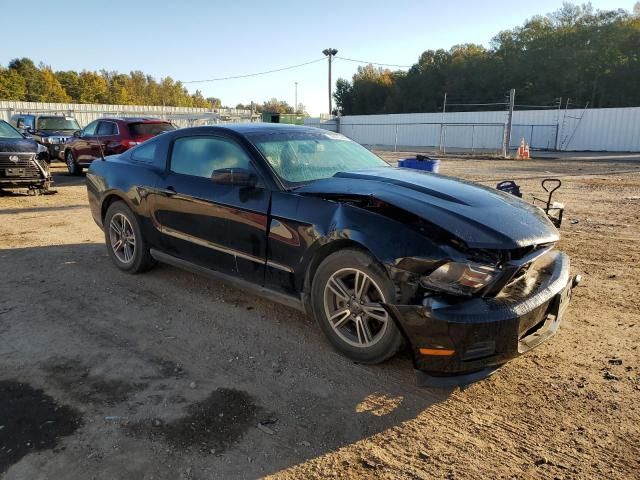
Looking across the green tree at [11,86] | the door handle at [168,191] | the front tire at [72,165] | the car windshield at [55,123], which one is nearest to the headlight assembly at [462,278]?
the door handle at [168,191]

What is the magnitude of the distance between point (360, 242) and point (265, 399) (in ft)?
3.66

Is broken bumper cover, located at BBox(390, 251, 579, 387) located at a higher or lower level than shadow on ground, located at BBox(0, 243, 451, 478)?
higher

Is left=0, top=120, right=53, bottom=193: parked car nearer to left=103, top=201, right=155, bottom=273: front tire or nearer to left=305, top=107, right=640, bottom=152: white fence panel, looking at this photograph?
left=103, top=201, right=155, bottom=273: front tire

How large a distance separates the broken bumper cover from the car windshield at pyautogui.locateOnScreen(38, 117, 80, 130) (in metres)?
18.4

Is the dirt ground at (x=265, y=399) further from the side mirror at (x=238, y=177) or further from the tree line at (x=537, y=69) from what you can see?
the tree line at (x=537, y=69)

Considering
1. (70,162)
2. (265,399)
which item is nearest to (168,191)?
(265,399)

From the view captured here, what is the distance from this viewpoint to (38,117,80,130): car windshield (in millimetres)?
17469

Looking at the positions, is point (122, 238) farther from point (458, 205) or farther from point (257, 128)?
point (458, 205)

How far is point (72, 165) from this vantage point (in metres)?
14.2

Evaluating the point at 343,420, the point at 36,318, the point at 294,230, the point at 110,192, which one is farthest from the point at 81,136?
the point at 343,420

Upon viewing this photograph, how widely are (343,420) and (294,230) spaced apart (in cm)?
136

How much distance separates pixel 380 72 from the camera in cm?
8825

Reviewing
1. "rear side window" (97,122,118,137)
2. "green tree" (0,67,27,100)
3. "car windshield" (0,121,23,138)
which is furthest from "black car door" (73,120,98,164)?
"green tree" (0,67,27,100)

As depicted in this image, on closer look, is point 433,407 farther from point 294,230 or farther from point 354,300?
point 294,230
